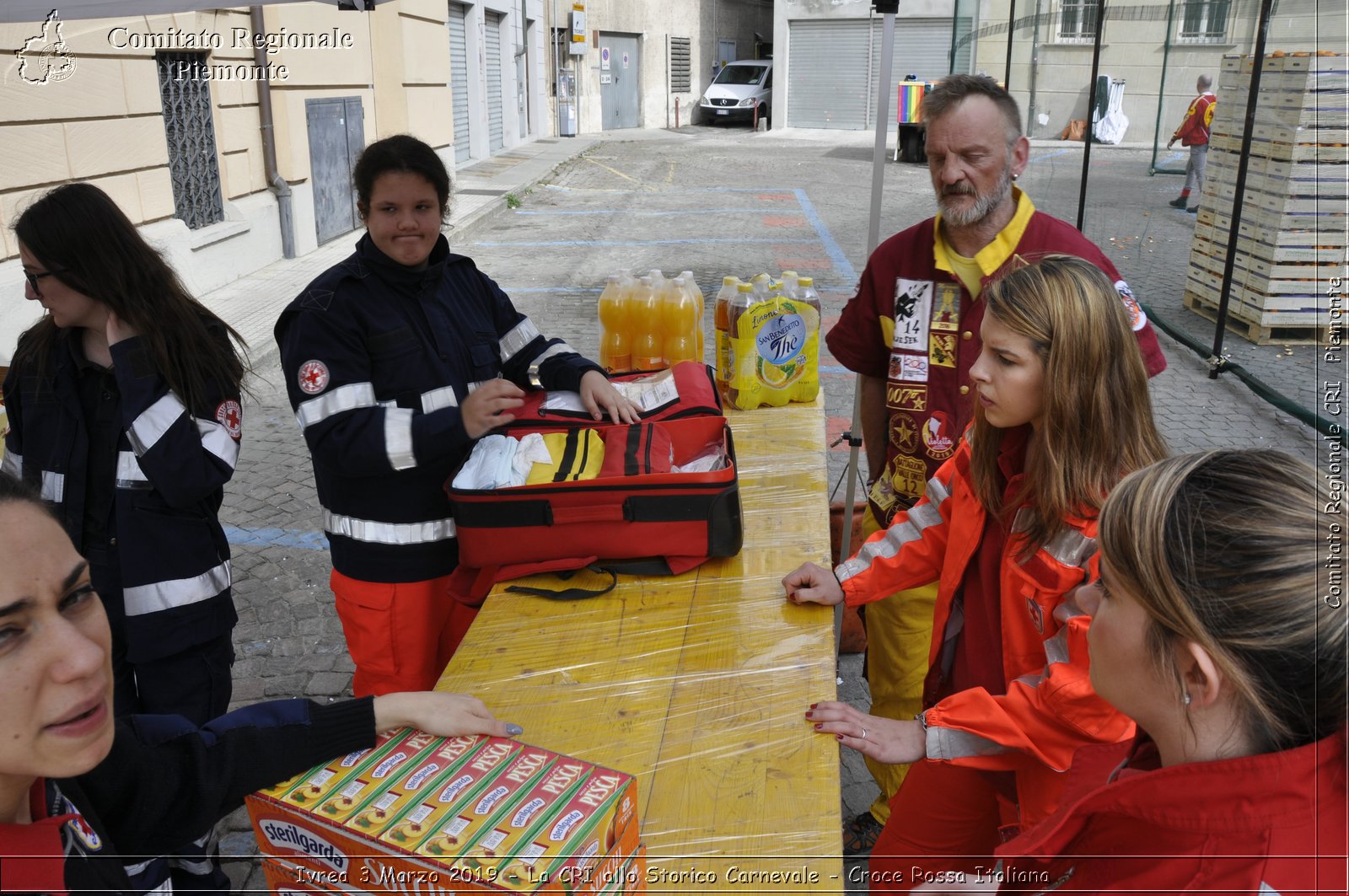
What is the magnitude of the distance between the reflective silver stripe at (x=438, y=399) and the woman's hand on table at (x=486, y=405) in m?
0.20

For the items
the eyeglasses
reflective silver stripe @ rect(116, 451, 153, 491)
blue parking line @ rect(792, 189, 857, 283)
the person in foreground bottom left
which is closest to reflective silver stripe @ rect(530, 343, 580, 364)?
reflective silver stripe @ rect(116, 451, 153, 491)

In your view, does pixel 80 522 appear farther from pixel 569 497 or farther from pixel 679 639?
pixel 679 639

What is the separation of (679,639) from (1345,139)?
25.8 feet

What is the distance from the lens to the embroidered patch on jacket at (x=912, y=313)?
2992 millimetres

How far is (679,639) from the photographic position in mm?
2303

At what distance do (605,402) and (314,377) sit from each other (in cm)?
80

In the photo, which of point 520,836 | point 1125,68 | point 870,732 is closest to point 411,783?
point 520,836

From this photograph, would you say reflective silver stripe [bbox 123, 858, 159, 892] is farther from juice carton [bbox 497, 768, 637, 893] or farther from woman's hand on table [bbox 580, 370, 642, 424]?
woman's hand on table [bbox 580, 370, 642, 424]

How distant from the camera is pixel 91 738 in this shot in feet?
4.15

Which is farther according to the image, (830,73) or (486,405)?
(830,73)

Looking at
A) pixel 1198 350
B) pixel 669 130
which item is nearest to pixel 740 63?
pixel 669 130

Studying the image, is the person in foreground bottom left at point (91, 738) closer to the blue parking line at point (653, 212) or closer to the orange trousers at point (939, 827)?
the orange trousers at point (939, 827)

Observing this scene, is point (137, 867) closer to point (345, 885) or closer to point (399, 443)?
point (345, 885)

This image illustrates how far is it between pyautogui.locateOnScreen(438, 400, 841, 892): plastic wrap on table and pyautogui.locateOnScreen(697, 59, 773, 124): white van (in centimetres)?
3196
